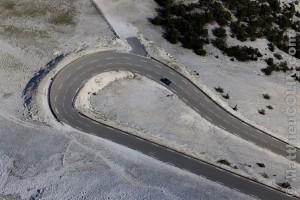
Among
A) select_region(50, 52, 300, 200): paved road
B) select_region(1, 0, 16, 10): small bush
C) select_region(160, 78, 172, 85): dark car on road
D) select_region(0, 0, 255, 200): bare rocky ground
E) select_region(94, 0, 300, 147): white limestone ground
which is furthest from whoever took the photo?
select_region(1, 0, 16, 10): small bush

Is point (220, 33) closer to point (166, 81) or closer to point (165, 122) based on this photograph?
point (166, 81)

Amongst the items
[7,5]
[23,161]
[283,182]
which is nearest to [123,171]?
[23,161]

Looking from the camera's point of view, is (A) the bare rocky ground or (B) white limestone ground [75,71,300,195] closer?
(A) the bare rocky ground

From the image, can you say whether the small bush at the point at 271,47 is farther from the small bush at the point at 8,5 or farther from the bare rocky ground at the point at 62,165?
the small bush at the point at 8,5

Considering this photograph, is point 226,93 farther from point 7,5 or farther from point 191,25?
point 7,5

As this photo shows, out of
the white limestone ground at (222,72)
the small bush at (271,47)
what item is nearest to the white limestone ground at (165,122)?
the white limestone ground at (222,72)

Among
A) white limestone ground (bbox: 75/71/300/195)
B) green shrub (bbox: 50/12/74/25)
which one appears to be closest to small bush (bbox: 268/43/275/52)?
white limestone ground (bbox: 75/71/300/195)

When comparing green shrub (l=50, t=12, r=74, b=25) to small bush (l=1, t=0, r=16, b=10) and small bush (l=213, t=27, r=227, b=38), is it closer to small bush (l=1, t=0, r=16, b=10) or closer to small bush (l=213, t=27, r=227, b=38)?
small bush (l=1, t=0, r=16, b=10)
